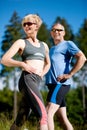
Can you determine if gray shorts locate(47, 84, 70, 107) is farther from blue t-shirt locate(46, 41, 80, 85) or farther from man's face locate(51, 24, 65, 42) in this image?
man's face locate(51, 24, 65, 42)

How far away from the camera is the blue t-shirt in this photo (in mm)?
5180

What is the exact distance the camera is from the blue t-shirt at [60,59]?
518 centimetres

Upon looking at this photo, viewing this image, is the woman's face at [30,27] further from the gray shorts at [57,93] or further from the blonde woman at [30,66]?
the gray shorts at [57,93]

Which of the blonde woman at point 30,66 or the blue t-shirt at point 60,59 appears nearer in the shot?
the blonde woman at point 30,66

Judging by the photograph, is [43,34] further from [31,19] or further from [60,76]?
[31,19]

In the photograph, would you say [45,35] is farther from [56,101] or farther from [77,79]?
[56,101]

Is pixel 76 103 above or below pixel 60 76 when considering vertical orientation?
below

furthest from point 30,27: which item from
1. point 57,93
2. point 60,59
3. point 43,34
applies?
point 43,34

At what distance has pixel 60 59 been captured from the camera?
521cm

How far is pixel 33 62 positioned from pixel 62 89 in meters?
0.84

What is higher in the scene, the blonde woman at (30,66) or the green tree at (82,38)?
the blonde woman at (30,66)

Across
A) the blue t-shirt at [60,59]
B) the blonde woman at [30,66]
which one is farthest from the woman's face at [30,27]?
the blue t-shirt at [60,59]

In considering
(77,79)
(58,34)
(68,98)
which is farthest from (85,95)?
(58,34)

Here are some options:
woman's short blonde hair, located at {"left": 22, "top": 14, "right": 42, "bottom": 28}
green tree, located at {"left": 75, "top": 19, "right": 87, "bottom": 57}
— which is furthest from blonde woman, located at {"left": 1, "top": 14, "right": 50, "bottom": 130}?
green tree, located at {"left": 75, "top": 19, "right": 87, "bottom": 57}
